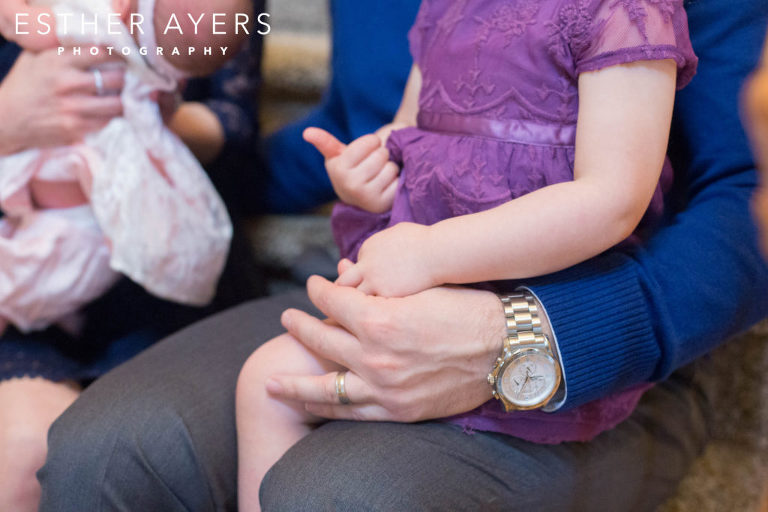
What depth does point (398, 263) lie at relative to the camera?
0.61 meters

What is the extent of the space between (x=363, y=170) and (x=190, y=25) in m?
0.25

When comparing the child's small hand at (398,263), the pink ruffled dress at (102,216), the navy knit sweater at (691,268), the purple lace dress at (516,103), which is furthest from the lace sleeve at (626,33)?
the pink ruffled dress at (102,216)

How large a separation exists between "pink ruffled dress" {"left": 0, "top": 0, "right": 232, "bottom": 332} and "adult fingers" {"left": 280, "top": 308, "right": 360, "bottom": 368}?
0.88ft

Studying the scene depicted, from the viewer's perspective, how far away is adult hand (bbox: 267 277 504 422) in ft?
1.98

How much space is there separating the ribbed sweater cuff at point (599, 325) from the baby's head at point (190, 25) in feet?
1.47

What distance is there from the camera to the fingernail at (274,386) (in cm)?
66

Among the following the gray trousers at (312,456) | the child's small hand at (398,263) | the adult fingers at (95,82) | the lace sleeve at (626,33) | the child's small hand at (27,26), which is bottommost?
the gray trousers at (312,456)

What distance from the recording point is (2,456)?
2.47ft

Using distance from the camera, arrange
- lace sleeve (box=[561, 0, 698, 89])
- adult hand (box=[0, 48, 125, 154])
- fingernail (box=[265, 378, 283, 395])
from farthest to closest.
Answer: adult hand (box=[0, 48, 125, 154]), fingernail (box=[265, 378, 283, 395]), lace sleeve (box=[561, 0, 698, 89])

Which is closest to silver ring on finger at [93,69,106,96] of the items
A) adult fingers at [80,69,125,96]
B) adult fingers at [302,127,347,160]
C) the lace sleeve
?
adult fingers at [80,69,125,96]

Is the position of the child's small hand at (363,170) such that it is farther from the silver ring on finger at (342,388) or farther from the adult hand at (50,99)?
the adult hand at (50,99)

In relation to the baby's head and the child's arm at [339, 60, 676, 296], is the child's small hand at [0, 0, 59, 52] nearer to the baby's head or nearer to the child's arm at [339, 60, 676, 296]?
the baby's head

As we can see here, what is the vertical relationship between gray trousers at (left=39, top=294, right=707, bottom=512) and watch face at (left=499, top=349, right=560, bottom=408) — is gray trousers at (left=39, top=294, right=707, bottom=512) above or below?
below

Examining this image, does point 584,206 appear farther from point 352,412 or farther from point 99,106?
point 99,106
